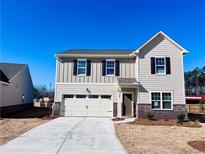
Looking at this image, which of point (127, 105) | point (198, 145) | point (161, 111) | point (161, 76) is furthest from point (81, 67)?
point (198, 145)

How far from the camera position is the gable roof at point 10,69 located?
21534 mm

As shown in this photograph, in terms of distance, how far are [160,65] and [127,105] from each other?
4.58 m

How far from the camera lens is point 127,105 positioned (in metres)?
18.0

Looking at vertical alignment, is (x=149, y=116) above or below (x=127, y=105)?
below

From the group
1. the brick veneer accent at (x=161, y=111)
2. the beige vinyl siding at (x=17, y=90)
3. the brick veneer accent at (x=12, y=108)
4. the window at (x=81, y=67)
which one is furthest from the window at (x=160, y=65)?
the brick veneer accent at (x=12, y=108)

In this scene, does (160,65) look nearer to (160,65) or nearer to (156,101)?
(160,65)

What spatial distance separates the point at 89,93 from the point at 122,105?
3.19 m

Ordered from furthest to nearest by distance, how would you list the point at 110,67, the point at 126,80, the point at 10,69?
1. the point at 10,69
2. the point at 110,67
3. the point at 126,80

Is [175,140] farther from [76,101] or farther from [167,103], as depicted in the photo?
[76,101]

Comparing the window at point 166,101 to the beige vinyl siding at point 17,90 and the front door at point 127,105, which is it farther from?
the beige vinyl siding at point 17,90

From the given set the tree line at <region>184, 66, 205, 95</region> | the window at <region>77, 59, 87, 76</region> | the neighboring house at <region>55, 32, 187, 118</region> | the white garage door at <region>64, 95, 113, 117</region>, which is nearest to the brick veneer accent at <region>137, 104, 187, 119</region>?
the neighboring house at <region>55, 32, 187, 118</region>

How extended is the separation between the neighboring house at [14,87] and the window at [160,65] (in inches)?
541

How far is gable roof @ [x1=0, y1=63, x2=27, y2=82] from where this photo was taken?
21.5 metres

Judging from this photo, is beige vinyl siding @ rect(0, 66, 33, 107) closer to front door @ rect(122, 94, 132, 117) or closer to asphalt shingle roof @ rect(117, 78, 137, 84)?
asphalt shingle roof @ rect(117, 78, 137, 84)
